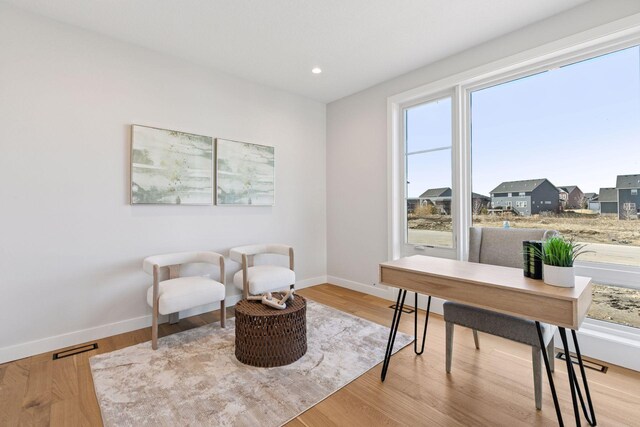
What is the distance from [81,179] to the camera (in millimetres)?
2545

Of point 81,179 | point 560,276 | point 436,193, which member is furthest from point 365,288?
point 81,179

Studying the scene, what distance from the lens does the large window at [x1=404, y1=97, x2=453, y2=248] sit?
326 centimetres

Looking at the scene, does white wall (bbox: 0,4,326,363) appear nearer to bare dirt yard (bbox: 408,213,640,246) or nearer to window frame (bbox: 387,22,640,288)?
window frame (bbox: 387,22,640,288)

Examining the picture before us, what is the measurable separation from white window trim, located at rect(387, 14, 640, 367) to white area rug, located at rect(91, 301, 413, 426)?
4.56 feet

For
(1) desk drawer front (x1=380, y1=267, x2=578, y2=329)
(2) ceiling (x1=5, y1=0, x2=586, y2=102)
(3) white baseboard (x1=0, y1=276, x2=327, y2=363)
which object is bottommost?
(3) white baseboard (x1=0, y1=276, x2=327, y2=363)

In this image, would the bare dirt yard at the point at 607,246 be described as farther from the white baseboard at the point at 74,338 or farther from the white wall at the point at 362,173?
the white baseboard at the point at 74,338

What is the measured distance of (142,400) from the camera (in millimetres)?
1773

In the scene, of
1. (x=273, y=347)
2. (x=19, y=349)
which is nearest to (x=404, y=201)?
(x=273, y=347)

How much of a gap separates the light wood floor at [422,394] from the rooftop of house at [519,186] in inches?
53.4

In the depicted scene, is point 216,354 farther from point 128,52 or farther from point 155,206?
Answer: point 128,52

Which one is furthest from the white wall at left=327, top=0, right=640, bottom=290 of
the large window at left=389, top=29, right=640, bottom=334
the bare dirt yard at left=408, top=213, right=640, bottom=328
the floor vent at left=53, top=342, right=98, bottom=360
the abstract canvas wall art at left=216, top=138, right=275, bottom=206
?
the floor vent at left=53, top=342, right=98, bottom=360

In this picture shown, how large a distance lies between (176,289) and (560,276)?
8.37ft

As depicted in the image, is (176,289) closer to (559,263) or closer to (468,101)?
(559,263)

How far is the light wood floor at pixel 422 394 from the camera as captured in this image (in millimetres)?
1632
